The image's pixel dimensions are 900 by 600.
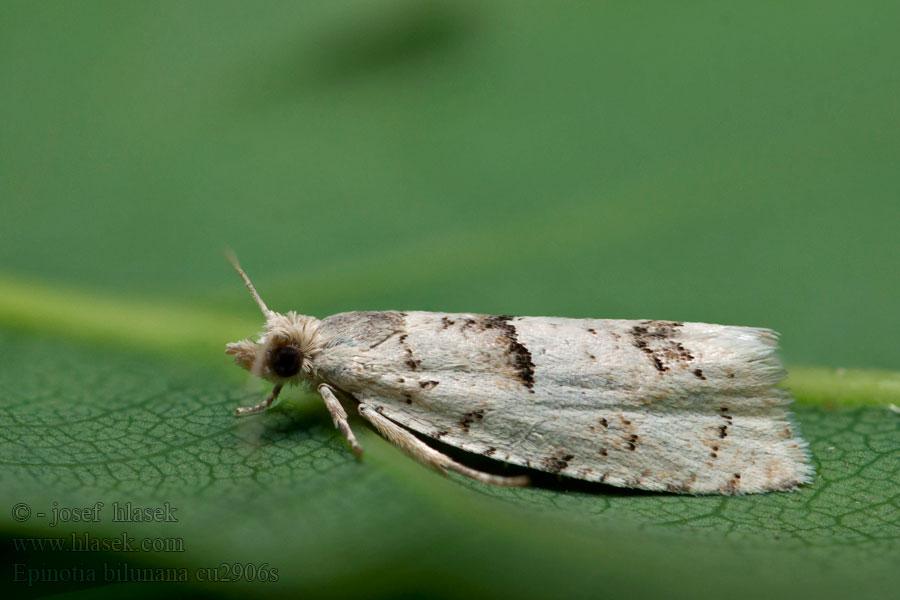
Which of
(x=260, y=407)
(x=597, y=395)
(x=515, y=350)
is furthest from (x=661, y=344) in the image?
(x=260, y=407)

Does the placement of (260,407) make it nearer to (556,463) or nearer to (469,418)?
(469,418)

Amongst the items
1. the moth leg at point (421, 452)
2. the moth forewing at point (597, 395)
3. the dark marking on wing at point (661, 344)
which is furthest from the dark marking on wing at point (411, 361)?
the dark marking on wing at point (661, 344)

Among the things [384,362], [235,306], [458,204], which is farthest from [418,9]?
[384,362]

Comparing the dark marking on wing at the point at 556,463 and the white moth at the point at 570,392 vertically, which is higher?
the white moth at the point at 570,392

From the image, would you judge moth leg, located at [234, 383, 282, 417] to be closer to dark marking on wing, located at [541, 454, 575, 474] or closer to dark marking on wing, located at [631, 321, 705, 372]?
dark marking on wing, located at [541, 454, 575, 474]

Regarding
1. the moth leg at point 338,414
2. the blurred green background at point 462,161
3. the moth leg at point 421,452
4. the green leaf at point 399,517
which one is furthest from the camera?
the blurred green background at point 462,161

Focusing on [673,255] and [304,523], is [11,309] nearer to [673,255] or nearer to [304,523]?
[304,523]

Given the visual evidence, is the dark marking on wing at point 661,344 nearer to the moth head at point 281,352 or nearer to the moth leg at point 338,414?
the moth leg at point 338,414
